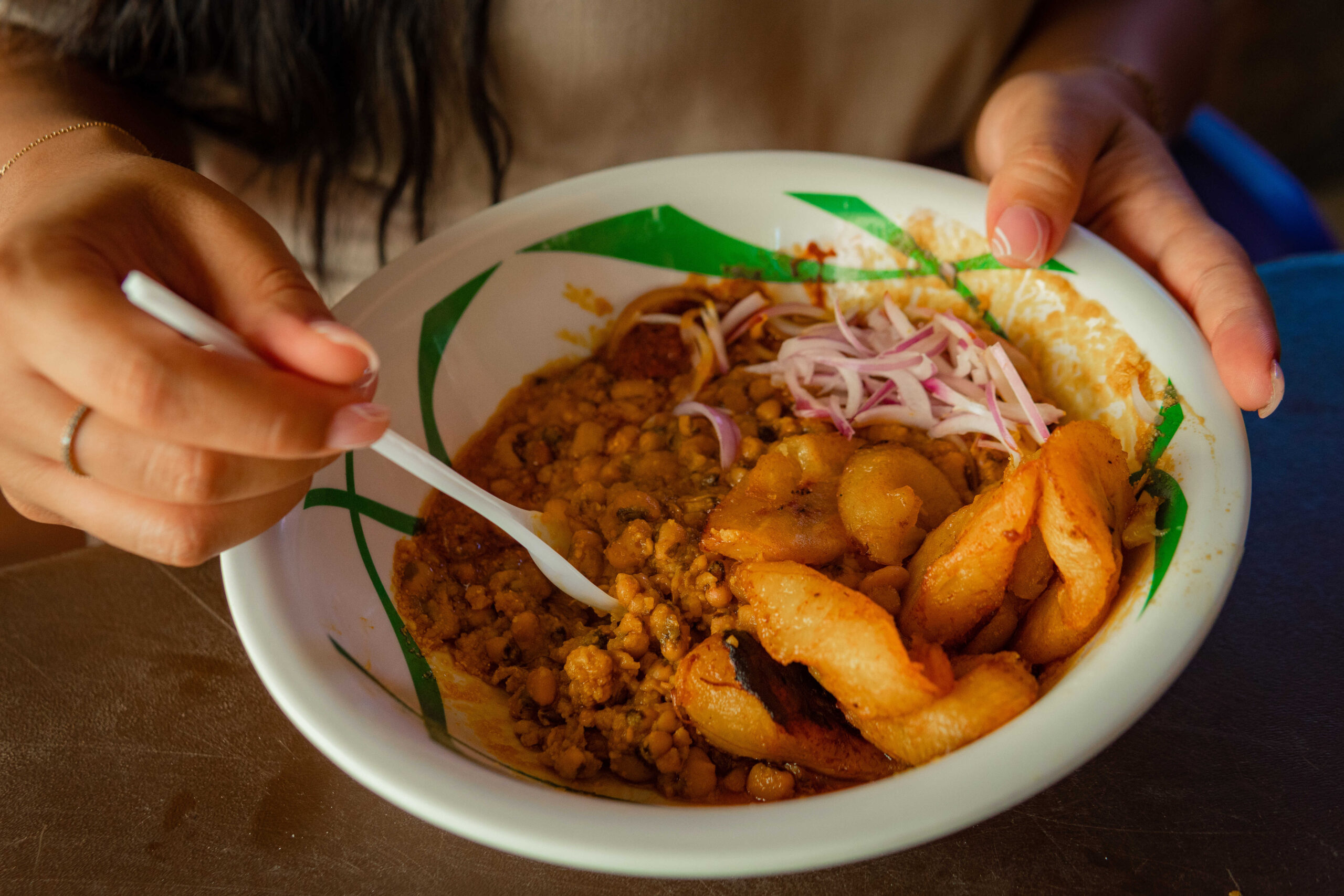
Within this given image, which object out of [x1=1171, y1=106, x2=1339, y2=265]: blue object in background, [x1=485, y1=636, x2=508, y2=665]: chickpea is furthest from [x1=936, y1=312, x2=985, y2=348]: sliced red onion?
[x1=1171, y1=106, x2=1339, y2=265]: blue object in background

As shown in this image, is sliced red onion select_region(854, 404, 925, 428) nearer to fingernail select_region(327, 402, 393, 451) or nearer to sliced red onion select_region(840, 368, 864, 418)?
sliced red onion select_region(840, 368, 864, 418)

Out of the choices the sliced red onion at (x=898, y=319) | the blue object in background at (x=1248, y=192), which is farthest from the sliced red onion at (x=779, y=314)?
the blue object in background at (x=1248, y=192)

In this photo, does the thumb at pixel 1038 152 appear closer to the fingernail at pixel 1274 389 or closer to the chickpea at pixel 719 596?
the fingernail at pixel 1274 389

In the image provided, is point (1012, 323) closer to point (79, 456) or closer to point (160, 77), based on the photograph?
point (79, 456)

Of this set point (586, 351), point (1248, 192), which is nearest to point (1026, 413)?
point (586, 351)

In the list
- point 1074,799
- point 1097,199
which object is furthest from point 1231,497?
point 1097,199
